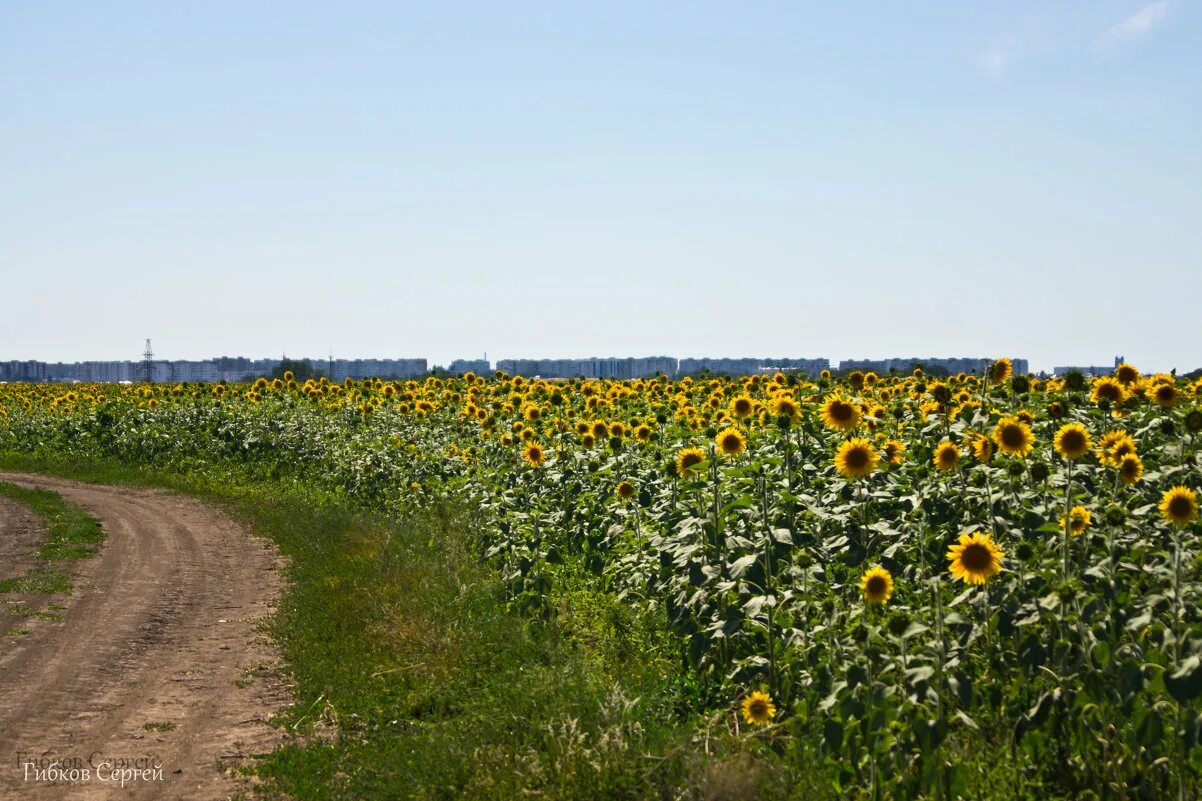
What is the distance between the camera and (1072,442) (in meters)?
7.26

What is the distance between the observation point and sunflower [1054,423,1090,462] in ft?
23.7

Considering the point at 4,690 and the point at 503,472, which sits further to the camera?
the point at 503,472

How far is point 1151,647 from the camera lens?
6359 mm

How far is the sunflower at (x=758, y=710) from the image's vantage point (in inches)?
285

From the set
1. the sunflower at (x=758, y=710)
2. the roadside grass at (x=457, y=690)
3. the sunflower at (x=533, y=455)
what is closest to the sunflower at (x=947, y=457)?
the sunflower at (x=758, y=710)

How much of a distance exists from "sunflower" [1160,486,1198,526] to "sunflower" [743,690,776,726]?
2.55m

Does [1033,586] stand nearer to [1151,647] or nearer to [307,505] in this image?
[1151,647]

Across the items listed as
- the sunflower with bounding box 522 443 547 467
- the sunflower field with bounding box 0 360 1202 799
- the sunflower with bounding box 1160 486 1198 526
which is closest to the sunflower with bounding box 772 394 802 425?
the sunflower field with bounding box 0 360 1202 799

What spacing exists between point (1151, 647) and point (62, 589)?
11996 millimetres

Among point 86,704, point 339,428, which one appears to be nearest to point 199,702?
point 86,704

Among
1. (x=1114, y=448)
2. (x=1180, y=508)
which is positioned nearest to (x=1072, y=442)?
(x=1114, y=448)

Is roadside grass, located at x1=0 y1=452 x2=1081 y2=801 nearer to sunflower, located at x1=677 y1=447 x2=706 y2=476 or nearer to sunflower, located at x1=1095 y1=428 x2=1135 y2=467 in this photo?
sunflower, located at x1=677 y1=447 x2=706 y2=476

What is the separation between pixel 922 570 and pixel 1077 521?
0.95 meters

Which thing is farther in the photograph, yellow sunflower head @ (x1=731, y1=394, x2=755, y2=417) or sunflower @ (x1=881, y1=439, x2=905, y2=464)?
yellow sunflower head @ (x1=731, y1=394, x2=755, y2=417)
